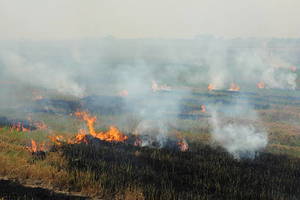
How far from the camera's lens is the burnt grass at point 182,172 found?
229 feet

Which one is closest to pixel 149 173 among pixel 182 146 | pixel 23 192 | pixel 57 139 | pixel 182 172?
pixel 182 172

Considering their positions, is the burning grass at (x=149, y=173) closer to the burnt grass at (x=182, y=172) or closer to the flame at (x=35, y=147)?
the burnt grass at (x=182, y=172)

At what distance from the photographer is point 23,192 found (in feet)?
199

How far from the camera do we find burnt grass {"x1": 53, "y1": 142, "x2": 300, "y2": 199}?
6969 cm

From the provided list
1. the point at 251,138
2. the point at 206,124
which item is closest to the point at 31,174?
the point at 251,138

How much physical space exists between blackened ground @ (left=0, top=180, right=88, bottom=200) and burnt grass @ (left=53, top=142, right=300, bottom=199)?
6798 mm

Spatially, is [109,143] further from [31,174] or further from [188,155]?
[31,174]

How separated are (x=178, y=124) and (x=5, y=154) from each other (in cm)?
10448

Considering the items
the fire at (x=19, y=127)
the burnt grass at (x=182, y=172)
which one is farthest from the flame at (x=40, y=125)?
the burnt grass at (x=182, y=172)

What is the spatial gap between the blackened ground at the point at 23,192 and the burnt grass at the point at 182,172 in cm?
680

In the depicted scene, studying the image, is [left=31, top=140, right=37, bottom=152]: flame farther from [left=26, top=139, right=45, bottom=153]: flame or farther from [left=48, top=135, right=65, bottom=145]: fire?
[left=48, top=135, right=65, bottom=145]: fire

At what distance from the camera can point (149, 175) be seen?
254 ft

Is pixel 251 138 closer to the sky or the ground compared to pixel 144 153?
closer to the sky

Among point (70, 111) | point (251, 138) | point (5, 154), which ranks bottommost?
point (5, 154)
